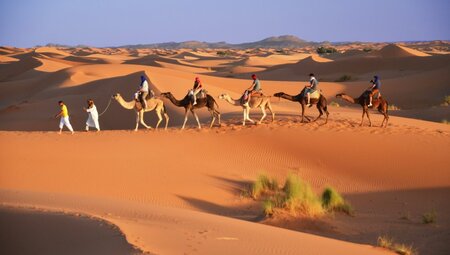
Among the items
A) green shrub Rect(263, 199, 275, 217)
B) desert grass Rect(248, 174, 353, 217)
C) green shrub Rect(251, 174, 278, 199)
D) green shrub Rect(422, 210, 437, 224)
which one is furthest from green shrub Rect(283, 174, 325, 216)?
green shrub Rect(422, 210, 437, 224)

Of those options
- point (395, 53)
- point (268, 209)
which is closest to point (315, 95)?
point (268, 209)

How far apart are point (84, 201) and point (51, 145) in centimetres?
738

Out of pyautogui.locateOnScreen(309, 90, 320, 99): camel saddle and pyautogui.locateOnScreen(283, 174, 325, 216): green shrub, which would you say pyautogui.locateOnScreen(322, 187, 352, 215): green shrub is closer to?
pyautogui.locateOnScreen(283, 174, 325, 216): green shrub

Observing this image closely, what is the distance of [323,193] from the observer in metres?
14.9

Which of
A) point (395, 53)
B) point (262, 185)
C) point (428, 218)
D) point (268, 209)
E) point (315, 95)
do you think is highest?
point (395, 53)

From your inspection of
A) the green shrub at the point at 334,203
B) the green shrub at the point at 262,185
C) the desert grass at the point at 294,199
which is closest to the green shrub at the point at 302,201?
the desert grass at the point at 294,199

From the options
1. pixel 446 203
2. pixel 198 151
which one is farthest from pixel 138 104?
pixel 446 203

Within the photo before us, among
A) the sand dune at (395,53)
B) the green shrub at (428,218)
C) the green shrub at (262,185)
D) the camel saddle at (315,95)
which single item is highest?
the sand dune at (395,53)

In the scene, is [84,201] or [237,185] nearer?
[84,201]

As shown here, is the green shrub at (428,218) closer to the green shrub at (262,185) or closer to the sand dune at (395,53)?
the green shrub at (262,185)

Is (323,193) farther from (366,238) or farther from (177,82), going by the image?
(177,82)

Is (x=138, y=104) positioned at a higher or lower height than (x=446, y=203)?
higher

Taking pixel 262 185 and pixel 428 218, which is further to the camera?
pixel 262 185

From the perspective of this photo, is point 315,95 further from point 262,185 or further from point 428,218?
point 428,218
